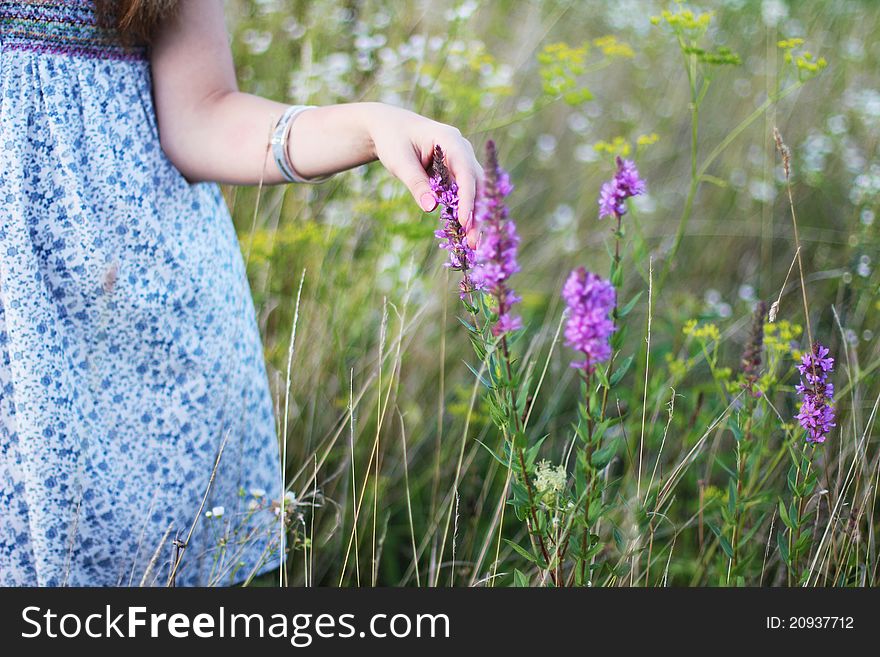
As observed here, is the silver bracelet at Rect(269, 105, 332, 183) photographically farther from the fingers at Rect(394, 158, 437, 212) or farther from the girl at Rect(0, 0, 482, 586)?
the fingers at Rect(394, 158, 437, 212)

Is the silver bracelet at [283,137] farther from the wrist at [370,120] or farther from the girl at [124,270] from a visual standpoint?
the wrist at [370,120]

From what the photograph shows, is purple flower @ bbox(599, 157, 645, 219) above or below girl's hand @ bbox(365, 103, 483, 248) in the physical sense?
below

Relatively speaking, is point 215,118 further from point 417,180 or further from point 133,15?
point 417,180

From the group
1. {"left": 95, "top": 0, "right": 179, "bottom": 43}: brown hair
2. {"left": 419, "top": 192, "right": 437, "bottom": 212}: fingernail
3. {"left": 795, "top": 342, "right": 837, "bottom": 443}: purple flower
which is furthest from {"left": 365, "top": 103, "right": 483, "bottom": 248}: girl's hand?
{"left": 795, "top": 342, "right": 837, "bottom": 443}: purple flower

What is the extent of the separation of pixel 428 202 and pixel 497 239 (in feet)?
0.65

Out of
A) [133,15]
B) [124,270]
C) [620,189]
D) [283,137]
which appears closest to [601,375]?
[620,189]

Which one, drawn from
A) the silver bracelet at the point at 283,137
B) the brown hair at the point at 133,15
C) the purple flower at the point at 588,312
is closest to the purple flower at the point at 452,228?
the purple flower at the point at 588,312

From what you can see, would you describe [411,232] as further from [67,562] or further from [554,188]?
[554,188]

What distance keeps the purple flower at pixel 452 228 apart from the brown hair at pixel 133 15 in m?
0.61

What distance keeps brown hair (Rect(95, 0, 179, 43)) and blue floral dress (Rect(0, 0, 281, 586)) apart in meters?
0.02

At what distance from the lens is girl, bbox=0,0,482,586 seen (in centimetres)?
123

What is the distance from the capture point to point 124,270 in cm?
130

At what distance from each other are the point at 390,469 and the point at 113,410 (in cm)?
89

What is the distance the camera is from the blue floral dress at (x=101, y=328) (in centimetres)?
123
